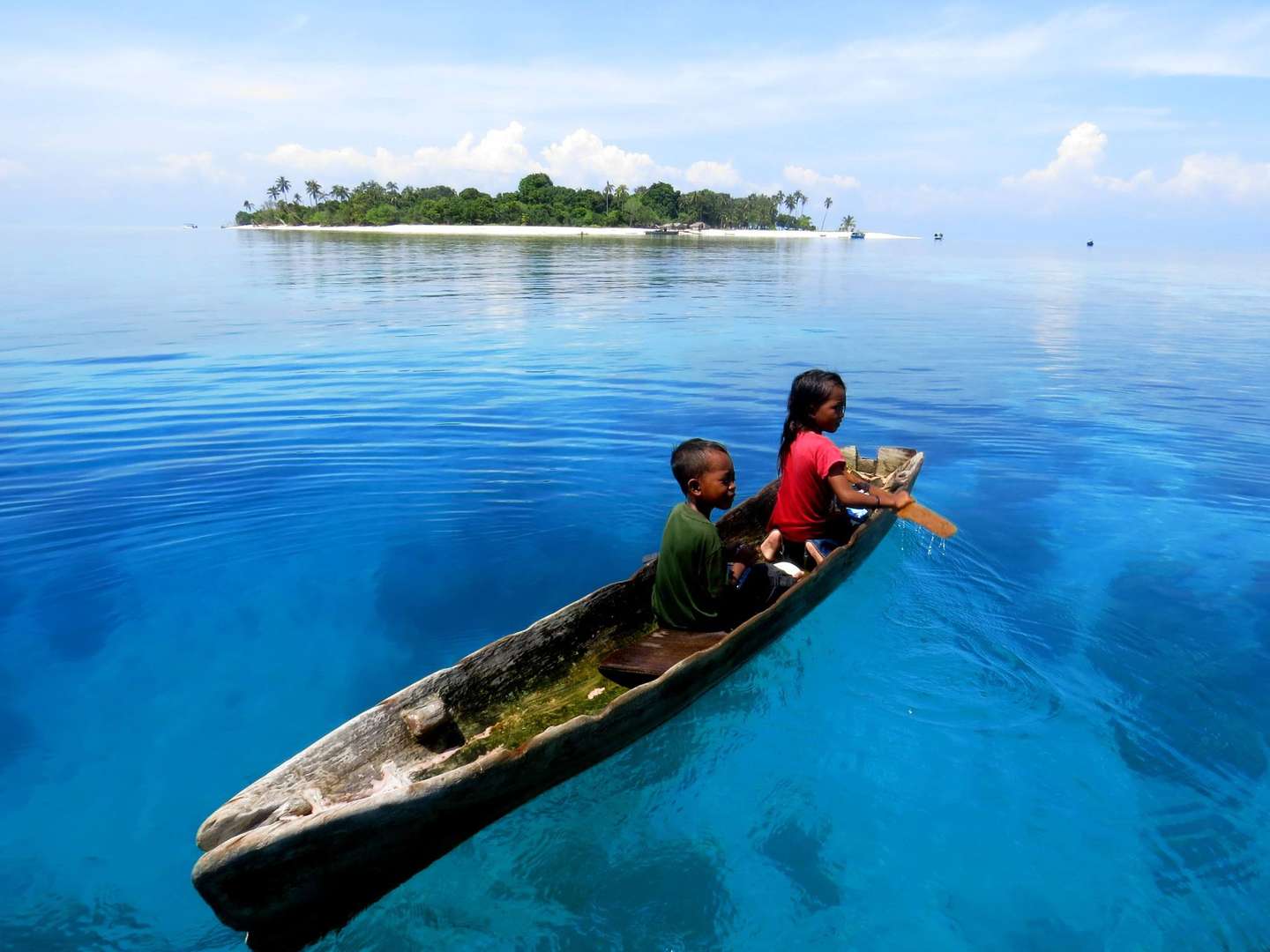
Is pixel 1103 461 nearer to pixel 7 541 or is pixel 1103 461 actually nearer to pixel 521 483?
pixel 521 483

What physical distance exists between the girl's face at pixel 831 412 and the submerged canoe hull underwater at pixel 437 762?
1.23 metres

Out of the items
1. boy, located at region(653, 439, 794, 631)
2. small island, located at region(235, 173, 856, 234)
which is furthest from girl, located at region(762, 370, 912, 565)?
small island, located at region(235, 173, 856, 234)

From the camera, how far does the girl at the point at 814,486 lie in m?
6.52

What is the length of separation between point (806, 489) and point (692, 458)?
6.45ft

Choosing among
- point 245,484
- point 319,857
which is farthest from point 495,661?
point 245,484

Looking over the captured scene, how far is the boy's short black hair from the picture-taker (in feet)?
17.4

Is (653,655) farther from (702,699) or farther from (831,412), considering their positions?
(831,412)

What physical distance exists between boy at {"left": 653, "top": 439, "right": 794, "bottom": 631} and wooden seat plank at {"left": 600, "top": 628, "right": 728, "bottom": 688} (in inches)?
4.7

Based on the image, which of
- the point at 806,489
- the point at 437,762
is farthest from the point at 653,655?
the point at 806,489

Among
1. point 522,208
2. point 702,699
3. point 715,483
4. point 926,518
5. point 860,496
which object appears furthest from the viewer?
point 522,208

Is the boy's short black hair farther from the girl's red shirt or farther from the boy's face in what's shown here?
the girl's red shirt

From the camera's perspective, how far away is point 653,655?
5.48m

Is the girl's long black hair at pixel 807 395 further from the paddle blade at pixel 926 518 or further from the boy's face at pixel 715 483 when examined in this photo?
the boy's face at pixel 715 483

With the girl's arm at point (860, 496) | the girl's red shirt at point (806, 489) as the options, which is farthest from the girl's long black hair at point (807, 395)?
the girl's arm at point (860, 496)
